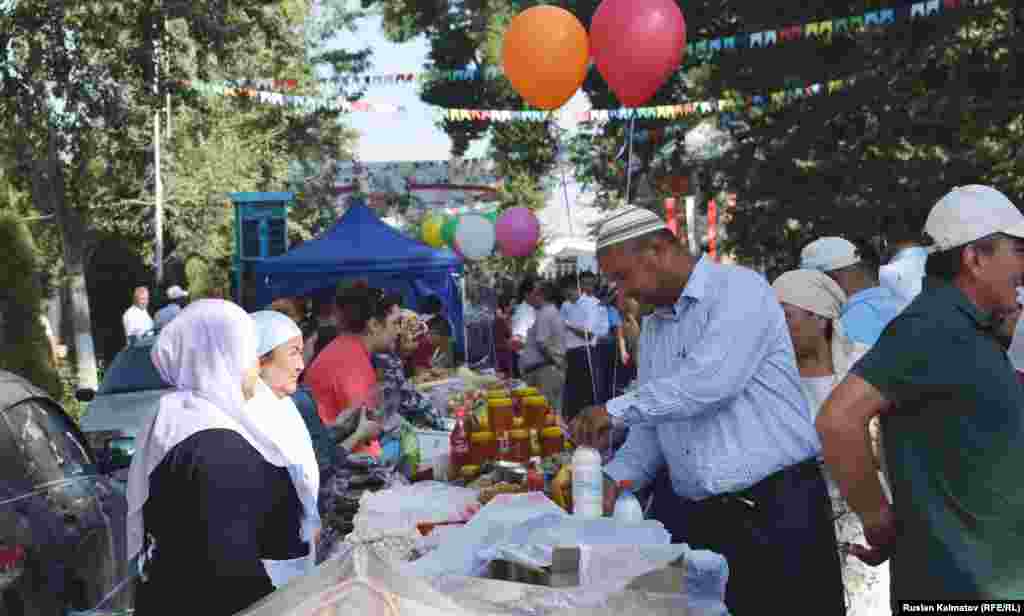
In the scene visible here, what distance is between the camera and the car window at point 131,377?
12406mm

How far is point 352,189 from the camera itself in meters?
52.2

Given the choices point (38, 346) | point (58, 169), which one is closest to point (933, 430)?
point (38, 346)

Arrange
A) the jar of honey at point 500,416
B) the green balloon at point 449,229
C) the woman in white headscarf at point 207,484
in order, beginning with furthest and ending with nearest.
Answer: the green balloon at point 449,229
the jar of honey at point 500,416
the woman in white headscarf at point 207,484

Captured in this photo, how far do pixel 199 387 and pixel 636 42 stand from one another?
26.2 ft

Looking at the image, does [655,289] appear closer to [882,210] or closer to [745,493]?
[745,493]

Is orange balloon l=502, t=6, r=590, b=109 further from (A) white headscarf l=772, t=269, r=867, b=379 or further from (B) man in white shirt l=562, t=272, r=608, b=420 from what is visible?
(A) white headscarf l=772, t=269, r=867, b=379

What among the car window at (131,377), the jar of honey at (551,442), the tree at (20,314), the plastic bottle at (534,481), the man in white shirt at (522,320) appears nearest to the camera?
the plastic bottle at (534,481)

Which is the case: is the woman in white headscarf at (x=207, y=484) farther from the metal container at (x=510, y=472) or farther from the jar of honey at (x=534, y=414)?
the jar of honey at (x=534, y=414)

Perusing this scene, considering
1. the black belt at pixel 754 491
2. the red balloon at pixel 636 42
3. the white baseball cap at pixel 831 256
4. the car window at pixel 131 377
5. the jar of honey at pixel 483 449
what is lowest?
the car window at pixel 131 377

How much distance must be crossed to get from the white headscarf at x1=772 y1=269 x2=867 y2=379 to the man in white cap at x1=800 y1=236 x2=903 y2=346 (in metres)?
0.61

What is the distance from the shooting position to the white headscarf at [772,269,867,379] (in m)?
5.80

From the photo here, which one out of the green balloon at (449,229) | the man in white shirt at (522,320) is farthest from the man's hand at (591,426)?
the green balloon at (449,229)

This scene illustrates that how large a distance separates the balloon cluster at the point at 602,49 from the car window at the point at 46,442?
21.0ft

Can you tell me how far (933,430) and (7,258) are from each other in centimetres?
1841
